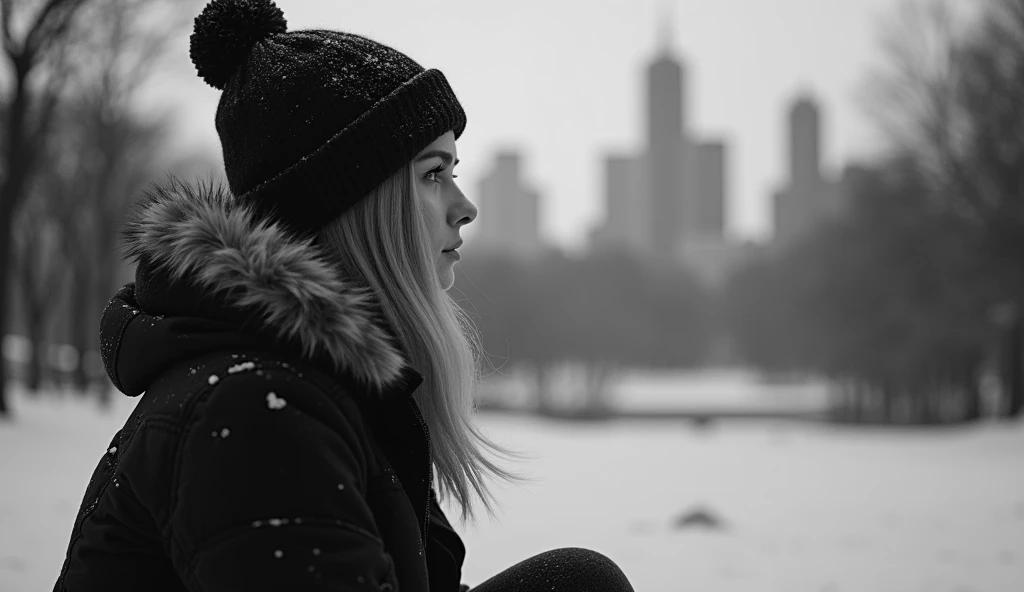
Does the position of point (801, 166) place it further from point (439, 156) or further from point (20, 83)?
point (439, 156)

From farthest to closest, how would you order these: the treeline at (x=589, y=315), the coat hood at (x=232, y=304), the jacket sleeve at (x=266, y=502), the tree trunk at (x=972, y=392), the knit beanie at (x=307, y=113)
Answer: the treeline at (x=589, y=315) → the tree trunk at (x=972, y=392) → the knit beanie at (x=307, y=113) → the coat hood at (x=232, y=304) → the jacket sleeve at (x=266, y=502)

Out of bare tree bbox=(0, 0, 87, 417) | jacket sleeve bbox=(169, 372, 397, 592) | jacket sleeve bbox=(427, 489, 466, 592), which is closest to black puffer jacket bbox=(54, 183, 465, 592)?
jacket sleeve bbox=(169, 372, 397, 592)

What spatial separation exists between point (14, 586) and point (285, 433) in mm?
4302

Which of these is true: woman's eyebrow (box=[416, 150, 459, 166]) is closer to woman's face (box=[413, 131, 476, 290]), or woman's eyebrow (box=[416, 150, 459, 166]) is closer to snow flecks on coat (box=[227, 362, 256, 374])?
woman's face (box=[413, 131, 476, 290])

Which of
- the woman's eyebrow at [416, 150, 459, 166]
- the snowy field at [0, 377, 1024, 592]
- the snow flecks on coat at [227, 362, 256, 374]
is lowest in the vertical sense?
the snowy field at [0, 377, 1024, 592]

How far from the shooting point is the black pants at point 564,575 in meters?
1.92

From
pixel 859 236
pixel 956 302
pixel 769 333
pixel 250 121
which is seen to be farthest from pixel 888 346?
pixel 250 121

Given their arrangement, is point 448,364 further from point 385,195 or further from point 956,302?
point 956,302

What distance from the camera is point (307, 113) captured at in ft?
5.77

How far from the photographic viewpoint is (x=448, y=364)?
190 centimetres

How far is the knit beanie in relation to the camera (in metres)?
1.75

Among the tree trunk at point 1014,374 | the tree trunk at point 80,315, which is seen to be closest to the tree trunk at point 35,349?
the tree trunk at point 80,315

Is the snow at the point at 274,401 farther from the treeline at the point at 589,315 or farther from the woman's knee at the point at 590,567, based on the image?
the treeline at the point at 589,315

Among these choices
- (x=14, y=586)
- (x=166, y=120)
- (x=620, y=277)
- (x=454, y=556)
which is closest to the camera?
(x=454, y=556)
